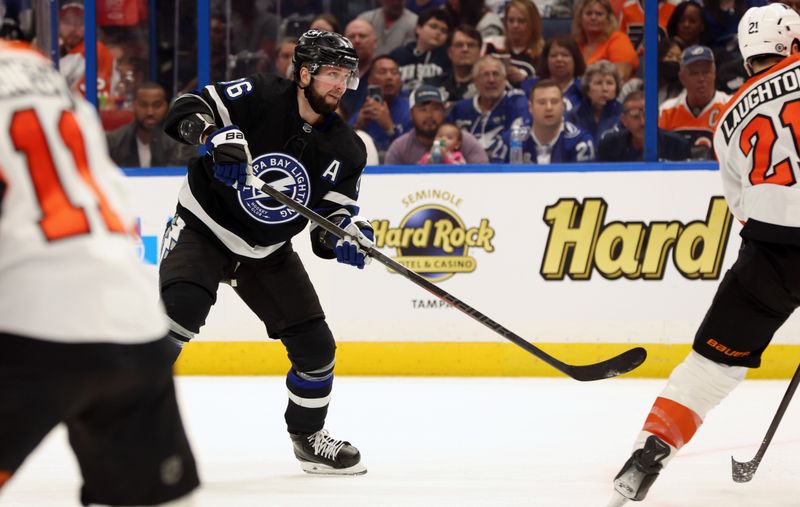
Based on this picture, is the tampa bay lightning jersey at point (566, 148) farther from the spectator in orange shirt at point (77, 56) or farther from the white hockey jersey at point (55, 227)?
the white hockey jersey at point (55, 227)

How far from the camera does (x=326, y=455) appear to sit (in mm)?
3455

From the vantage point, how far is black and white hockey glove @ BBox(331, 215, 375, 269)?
340 cm

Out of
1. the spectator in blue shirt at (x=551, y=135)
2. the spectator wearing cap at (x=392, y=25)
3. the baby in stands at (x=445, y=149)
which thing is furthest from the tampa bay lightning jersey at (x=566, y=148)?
the spectator wearing cap at (x=392, y=25)

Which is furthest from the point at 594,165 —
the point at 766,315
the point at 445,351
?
the point at 766,315

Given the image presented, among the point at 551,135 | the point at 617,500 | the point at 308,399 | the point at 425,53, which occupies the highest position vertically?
the point at 425,53

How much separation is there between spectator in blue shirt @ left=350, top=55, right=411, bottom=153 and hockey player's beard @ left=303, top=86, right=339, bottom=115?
227cm

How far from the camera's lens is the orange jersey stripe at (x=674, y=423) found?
9.07 feet

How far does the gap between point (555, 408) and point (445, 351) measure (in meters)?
0.90

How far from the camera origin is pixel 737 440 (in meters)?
3.95

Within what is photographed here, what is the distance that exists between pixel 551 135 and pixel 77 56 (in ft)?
7.61

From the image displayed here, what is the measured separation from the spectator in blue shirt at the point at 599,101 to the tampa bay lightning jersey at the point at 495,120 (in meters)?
0.24

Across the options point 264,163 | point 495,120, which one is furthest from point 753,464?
point 495,120

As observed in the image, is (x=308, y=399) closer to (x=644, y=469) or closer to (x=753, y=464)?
(x=644, y=469)

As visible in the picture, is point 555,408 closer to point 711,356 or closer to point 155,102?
point 711,356
